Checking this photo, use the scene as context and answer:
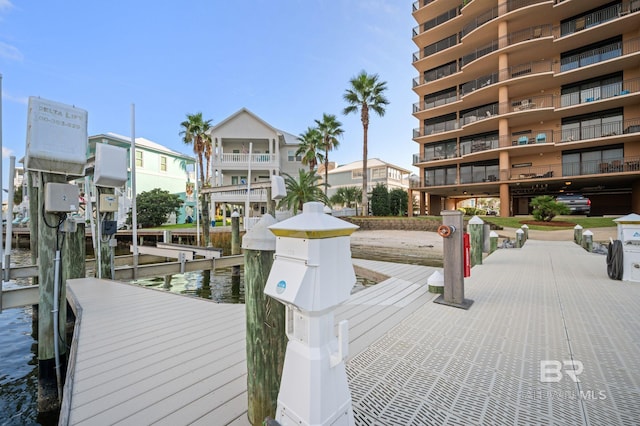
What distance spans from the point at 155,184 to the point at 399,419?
31887mm

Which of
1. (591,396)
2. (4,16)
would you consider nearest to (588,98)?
(591,396)

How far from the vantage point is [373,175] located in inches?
1547

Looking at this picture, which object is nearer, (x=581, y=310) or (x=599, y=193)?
(x=581, y=310)

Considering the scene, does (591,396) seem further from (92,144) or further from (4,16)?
(92,144)

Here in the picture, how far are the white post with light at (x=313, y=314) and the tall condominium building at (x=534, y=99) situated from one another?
23695 millimetres

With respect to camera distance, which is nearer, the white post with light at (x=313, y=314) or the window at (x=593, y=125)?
the white post with light at (x=313, y=314)

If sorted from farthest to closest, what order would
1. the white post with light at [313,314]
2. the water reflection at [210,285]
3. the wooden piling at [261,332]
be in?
the water reflection at [210,285] < the wooden piling at [261,332] < the white post with light at [313,314]

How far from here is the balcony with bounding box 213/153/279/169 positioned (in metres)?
20.6

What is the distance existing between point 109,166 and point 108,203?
81 cm

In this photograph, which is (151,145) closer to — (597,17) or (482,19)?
(482,19)

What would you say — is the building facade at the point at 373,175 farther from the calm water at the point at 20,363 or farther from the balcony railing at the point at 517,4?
the calm water at the point at 20,363

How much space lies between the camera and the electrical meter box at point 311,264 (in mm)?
1221

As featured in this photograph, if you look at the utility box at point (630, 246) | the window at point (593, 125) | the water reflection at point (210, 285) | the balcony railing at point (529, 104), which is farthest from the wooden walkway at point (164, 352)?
the window at point (593, 125)

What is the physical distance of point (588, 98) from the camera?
18.5 meters
